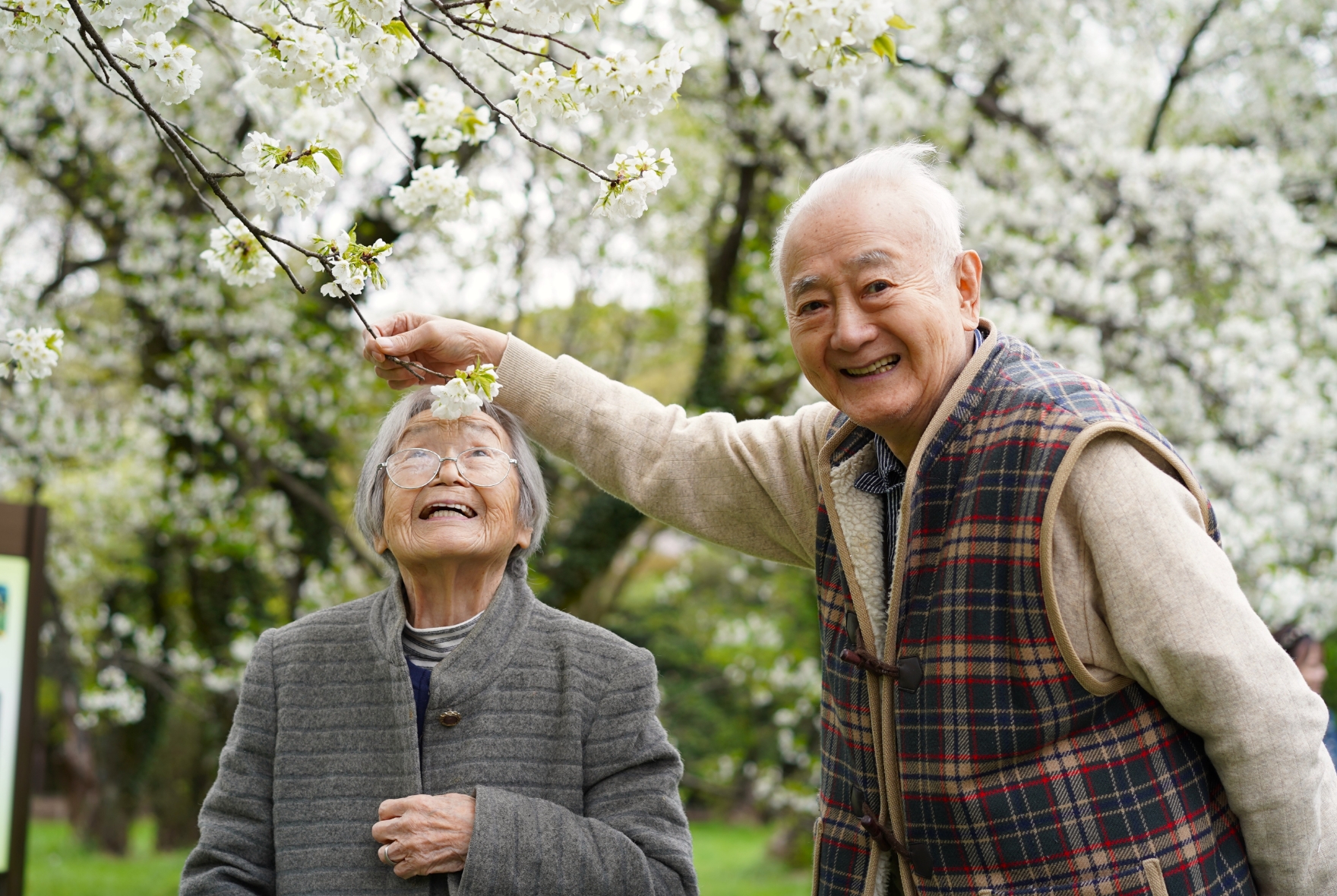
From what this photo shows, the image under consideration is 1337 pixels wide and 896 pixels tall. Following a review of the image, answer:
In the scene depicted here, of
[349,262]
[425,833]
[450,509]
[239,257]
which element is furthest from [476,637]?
[239,257]

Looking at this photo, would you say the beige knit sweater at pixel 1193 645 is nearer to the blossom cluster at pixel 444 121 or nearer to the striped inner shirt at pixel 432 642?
the striped inner shirt at pixel 432 642

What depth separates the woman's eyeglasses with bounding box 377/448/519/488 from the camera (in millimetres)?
1961

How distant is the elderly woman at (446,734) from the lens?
1.76 metres

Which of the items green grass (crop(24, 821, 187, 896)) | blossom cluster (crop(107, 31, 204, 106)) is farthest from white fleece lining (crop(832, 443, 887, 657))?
green grass (crop(24, 821, 187, 896))

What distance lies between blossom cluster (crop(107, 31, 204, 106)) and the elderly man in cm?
94

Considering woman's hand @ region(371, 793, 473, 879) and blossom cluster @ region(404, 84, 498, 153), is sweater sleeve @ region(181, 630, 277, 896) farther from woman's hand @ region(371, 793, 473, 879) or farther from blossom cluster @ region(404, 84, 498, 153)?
blossom cluster @ region(404, 84, 498, 153)

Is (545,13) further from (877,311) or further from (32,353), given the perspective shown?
(32,353)

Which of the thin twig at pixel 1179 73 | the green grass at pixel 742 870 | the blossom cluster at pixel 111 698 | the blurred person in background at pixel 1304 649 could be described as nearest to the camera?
the blurred person in background at pixel 1304 649

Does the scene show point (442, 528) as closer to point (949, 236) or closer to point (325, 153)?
point (325, 153)

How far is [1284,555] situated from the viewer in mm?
5133

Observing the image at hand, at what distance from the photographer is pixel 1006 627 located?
1.56 metres

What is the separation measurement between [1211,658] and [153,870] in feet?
35.7

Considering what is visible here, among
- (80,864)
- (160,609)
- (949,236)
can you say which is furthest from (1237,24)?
(80,864)

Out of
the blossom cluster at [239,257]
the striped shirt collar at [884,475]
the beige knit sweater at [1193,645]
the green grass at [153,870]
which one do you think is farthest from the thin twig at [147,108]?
the green grass at [153,870]
